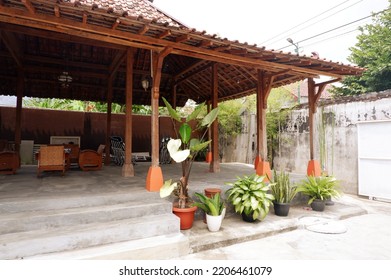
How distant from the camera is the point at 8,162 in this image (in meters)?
5.21

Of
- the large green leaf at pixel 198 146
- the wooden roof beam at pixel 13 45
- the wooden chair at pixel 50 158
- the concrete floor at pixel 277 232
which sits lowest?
Result: the concrete floor at pixel 277 232

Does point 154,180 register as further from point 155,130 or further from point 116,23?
point 116,23

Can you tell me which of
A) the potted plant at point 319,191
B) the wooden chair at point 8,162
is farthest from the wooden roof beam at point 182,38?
the wooden chair at point 8,162

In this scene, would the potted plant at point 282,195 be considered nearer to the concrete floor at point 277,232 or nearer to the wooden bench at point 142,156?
the concrete floor at point 277,232

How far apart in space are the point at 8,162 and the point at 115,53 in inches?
146

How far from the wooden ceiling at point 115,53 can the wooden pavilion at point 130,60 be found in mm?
14

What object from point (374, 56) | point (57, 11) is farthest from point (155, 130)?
point (374, 56)

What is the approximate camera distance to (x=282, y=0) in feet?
36.8

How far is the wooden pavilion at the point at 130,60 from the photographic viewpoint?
11.1ft

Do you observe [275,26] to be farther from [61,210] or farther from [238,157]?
[61,210]

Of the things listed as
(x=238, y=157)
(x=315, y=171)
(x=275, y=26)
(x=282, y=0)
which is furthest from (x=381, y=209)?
(x=275, y=26)

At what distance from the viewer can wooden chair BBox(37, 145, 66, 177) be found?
4832 mm

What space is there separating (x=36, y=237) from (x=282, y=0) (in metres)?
12.9

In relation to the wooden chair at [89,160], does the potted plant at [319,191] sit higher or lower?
lower
